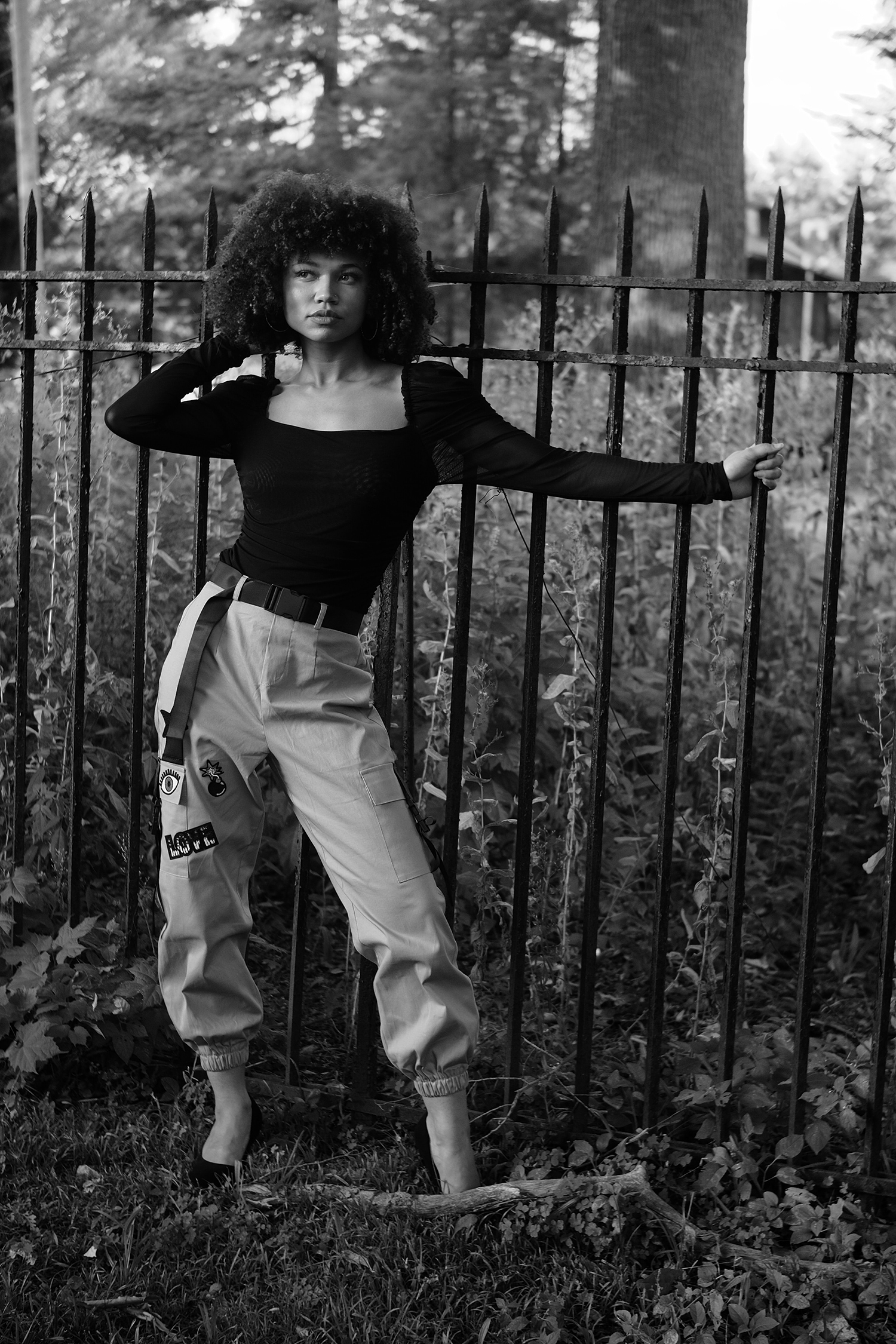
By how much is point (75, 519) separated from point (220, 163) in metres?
14.1

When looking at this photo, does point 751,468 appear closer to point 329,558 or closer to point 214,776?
point 329,558

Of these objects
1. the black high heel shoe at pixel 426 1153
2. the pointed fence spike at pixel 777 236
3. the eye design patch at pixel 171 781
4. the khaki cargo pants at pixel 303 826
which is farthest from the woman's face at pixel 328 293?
the black high heel shoe at pixel 426 1153

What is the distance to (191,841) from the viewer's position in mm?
2629

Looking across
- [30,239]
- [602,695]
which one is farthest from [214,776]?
[30,239]

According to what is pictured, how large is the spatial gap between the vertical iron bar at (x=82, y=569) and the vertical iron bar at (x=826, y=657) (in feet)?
5.52

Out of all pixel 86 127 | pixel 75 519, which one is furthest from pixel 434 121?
pixel 75 519

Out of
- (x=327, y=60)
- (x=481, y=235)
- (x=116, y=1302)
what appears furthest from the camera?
(x=327, y=60)

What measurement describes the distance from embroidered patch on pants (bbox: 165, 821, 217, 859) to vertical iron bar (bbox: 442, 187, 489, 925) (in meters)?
0.52

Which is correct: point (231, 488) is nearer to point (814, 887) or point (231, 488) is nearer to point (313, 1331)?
point (814, 887)

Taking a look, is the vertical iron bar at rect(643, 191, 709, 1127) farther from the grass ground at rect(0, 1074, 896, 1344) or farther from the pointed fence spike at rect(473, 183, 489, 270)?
the pointed fence spike at rect(473, 183, 489, 270)

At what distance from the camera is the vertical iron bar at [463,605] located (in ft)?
8.71

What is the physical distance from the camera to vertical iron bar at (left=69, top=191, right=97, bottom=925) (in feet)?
9.78

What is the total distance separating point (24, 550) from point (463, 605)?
1149mm

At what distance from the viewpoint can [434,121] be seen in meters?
16.4
